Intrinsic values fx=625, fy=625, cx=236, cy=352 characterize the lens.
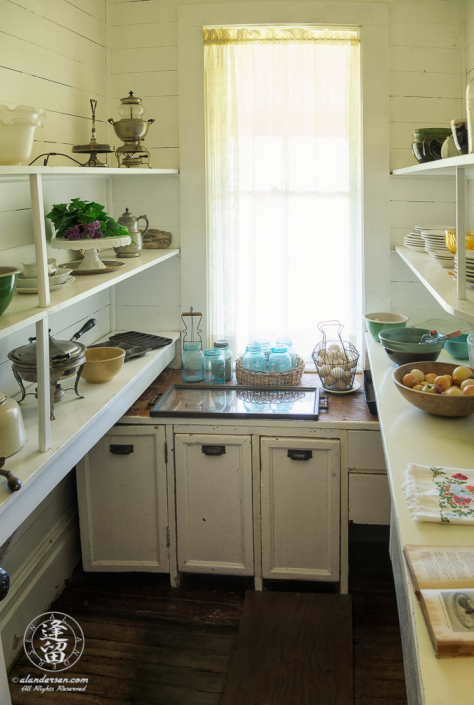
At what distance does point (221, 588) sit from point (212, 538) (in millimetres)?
262

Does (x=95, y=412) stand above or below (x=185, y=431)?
above

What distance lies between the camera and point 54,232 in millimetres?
2543

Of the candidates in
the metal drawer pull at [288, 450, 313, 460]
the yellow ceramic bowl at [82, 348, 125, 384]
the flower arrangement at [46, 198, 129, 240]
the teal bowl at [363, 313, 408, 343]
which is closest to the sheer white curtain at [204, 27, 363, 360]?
the teal bowl at [363, 313, 408, 343]

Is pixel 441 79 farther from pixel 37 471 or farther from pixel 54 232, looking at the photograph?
pixel 37 471

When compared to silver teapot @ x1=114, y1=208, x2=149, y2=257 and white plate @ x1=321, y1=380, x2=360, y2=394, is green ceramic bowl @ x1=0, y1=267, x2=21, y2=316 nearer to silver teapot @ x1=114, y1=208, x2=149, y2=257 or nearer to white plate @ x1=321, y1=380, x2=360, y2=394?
silver teapot @ x1=114, y1=208, x2=149, y2=257

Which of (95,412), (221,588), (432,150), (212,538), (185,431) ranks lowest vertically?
(221,588)

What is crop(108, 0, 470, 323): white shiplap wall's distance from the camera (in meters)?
3.02

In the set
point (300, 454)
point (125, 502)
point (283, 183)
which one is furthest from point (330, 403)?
point (283, 183)

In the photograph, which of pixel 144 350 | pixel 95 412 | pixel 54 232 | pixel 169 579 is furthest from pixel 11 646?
pixel 54 232

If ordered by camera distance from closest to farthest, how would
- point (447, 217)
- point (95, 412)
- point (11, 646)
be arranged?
1. point (95, 412)
2. point (11, 646)
3. point (447, 217)

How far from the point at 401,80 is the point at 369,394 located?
1.55 m

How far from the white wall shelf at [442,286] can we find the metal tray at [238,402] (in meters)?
0.75

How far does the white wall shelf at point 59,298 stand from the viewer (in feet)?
5.28

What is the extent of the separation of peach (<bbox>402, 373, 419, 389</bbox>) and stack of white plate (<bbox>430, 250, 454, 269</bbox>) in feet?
1.52
